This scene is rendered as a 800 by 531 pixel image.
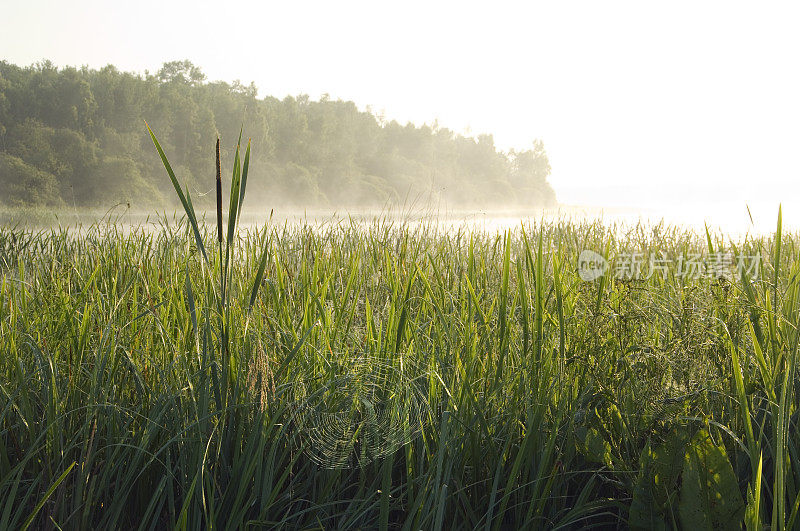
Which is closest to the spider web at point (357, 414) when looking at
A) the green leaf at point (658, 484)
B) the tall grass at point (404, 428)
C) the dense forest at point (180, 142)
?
the tall grass at point (404, 428)

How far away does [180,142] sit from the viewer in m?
31.0

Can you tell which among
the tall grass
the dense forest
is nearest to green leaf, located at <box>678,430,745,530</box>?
the tall grass

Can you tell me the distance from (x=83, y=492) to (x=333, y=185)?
3857cm

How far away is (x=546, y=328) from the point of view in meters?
1.59

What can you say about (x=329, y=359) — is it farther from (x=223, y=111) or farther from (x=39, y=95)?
(x=223, y=111)

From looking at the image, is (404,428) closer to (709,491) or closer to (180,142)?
(709,491)

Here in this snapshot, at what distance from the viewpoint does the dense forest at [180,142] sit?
26766 millimetres

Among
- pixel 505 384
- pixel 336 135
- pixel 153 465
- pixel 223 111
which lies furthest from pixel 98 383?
pixel 336 135

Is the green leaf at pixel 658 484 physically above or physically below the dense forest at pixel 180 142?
below

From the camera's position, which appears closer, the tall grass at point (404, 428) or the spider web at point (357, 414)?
the tall grass at point (404, 428)

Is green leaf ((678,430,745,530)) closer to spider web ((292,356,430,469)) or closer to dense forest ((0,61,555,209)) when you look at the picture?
spider web ((292,356,430,469))

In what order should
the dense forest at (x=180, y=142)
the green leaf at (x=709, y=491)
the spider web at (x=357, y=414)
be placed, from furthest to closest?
1. the dense forest at (x=180, y=142)
2. the spider web at (x=357, y=414)
3. the green leaf at (x=709, y=491)

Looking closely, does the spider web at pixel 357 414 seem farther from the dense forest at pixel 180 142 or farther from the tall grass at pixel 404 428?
the dense forest at pixel 180 142

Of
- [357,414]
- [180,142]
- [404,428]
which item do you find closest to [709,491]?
[404,428]
